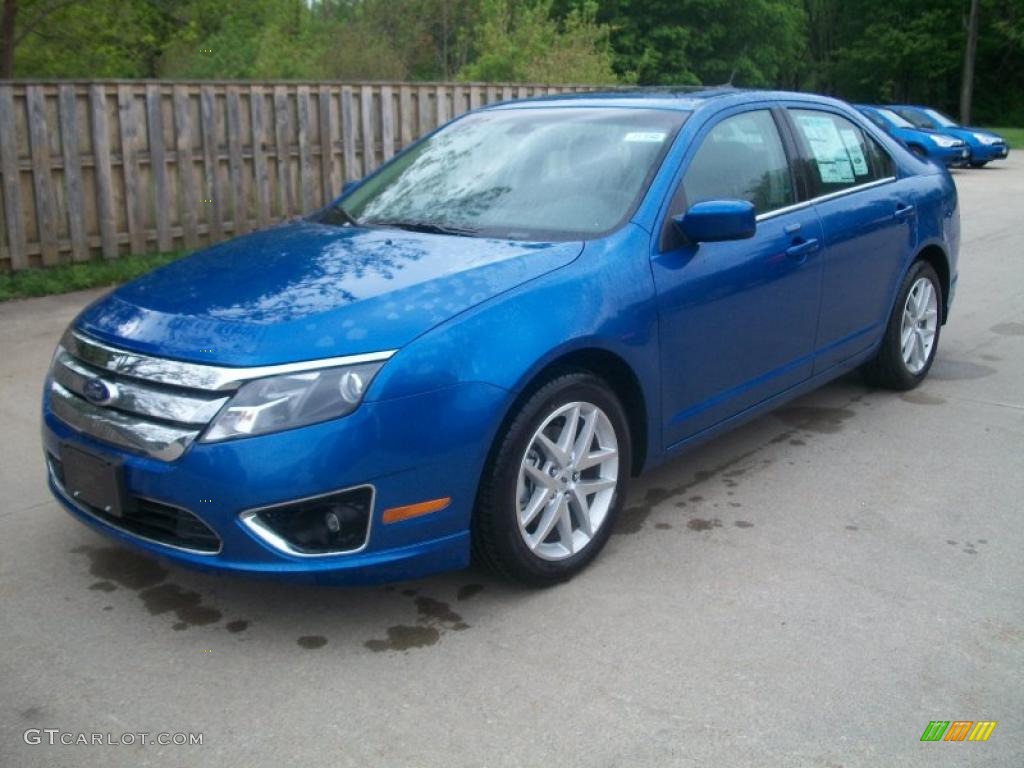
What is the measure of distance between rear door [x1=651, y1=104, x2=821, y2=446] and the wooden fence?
6243 mm

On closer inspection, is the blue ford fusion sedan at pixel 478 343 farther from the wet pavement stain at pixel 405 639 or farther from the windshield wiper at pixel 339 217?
the wet pavement stain at pixel 405 639

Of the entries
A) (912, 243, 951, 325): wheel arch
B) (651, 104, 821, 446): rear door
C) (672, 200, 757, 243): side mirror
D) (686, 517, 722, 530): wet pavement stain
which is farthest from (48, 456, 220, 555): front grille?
(912, 243, 951, 325): wheel arch

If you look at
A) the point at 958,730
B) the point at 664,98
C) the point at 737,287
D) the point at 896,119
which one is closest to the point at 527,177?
the point at 664,98

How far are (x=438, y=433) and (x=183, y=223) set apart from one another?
7.39 meters

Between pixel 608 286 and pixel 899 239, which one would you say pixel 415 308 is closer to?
pixel 608 286

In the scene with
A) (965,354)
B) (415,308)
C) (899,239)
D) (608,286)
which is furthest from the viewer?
(965,354)

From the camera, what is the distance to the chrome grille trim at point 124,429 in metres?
3.19

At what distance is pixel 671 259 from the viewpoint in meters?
4.16

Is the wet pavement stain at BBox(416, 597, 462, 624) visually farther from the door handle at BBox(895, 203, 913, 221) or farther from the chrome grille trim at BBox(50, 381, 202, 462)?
the door handle at BBox(895, 203, 913, 221)

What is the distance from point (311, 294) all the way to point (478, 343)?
604 mm

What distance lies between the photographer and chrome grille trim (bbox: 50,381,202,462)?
319 centimetres

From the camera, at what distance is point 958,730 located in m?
2.98

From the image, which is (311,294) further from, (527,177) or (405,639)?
(527,177)

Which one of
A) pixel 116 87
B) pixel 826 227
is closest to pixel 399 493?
pixel 826 227
